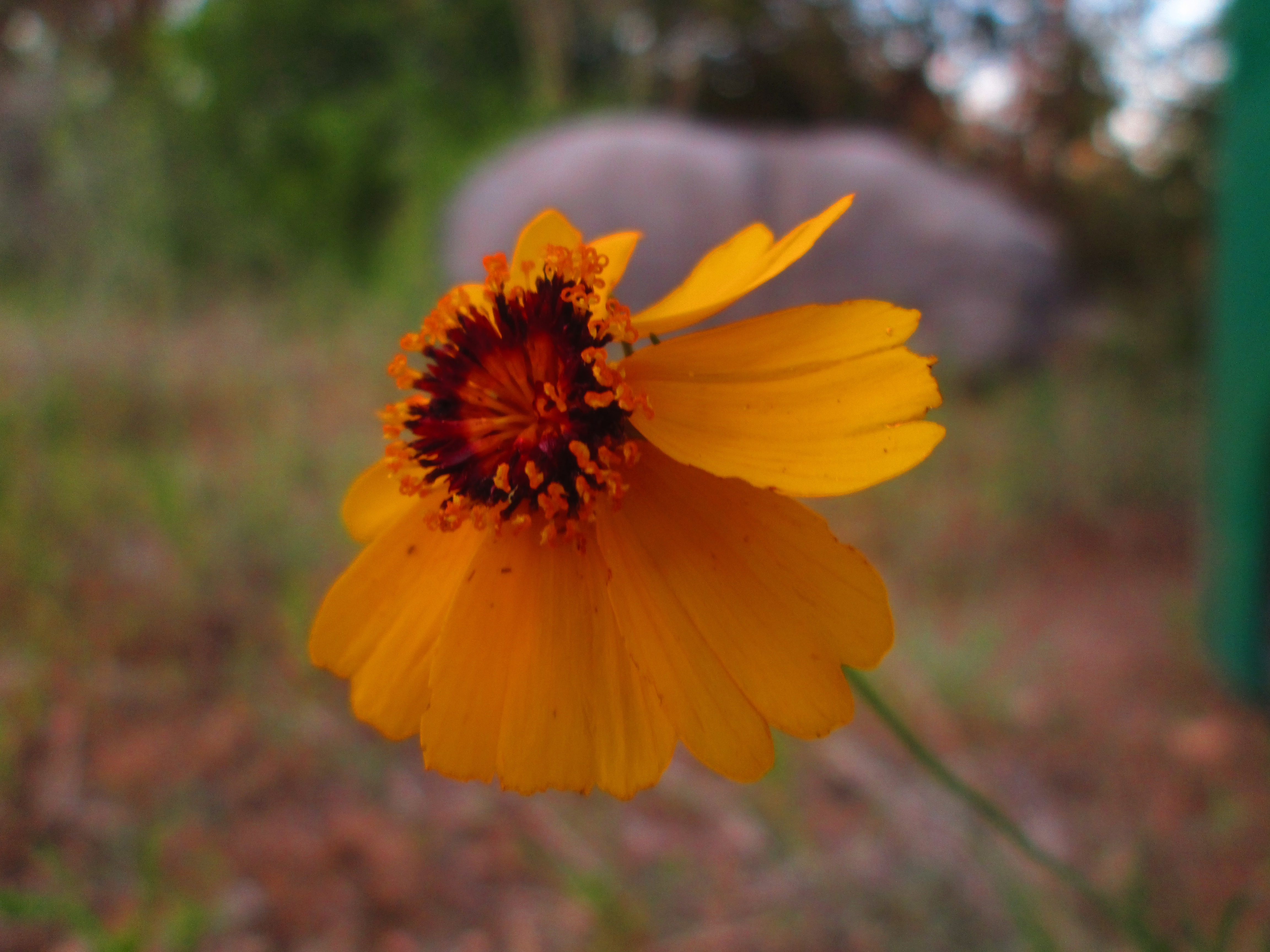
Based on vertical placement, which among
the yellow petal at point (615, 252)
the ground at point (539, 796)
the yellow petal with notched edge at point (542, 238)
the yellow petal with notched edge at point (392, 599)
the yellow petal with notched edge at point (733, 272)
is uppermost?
the yellow petal with notched edge at point (542, 238)

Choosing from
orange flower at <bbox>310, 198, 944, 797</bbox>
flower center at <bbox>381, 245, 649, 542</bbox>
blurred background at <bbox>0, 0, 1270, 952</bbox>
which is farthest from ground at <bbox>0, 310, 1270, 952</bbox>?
flower center at <bbox>381, 245, 649, 542</bbox>

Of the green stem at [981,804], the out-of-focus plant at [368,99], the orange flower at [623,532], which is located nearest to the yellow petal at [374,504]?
the orange flower at [623,532]

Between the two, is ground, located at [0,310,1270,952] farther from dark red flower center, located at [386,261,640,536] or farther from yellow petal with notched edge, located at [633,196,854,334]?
yellow petal with notched edge, located at [633,196,854,334]

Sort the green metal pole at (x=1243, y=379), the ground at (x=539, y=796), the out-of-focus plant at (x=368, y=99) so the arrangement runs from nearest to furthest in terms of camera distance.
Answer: the ground at (x=539, y=796) < the green metal pole at (x=1243, y=379) < the out-of-focus plant at (x=368, y=99)

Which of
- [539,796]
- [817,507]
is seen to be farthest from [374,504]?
[817,507]

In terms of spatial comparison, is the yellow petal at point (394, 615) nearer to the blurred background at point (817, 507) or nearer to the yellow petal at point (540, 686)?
the yellow petal at point (540, 686)

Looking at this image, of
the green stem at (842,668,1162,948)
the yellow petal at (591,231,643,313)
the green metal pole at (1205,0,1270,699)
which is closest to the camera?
the green stem at (842,668,1162,948)
